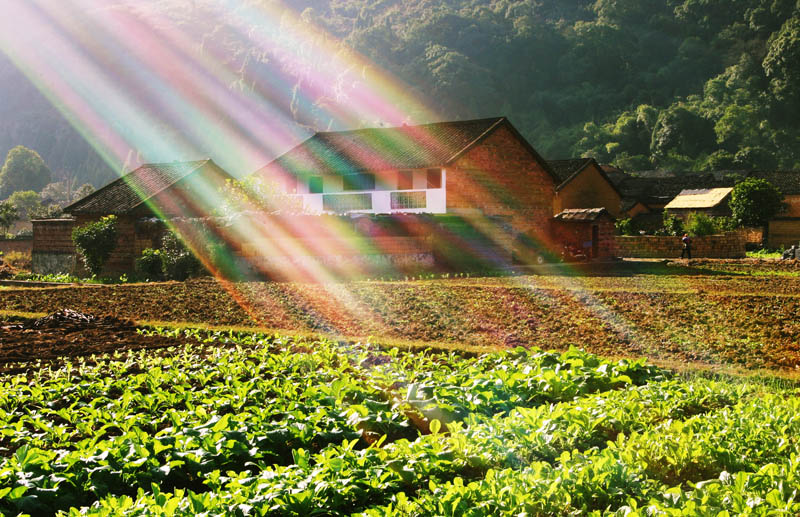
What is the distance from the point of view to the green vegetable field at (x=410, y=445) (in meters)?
3.67

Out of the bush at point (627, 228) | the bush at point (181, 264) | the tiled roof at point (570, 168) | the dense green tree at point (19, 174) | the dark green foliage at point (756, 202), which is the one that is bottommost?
the bush at point (181, 264)

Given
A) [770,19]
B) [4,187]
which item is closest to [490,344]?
[770,19]

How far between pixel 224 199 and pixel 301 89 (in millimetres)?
84280

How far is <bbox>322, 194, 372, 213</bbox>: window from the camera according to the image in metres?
38.5

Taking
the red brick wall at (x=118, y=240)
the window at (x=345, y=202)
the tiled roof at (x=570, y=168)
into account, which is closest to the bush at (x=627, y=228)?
the tiled roof at (x=570, y=168)

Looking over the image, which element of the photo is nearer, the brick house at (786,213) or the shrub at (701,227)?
the shrub at (701,227)

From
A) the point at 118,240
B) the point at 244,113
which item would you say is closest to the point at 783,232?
the point at 118,240

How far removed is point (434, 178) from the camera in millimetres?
35594

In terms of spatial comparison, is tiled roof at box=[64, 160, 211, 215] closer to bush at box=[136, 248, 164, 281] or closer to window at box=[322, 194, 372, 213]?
bush at box=[136, 248, 164, 281]

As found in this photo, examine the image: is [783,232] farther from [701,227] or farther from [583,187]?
[701,227]

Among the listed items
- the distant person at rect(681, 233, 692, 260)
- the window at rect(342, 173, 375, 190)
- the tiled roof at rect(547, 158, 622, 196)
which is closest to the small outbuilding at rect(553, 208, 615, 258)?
the distant person at rect(681, 233, 692, 260)

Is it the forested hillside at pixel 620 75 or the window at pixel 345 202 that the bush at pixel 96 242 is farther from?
the forested hillside at pixel 620 75

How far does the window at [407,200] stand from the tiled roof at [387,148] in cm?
154

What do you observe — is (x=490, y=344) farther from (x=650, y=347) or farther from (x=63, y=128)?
(x=63, y=128)
